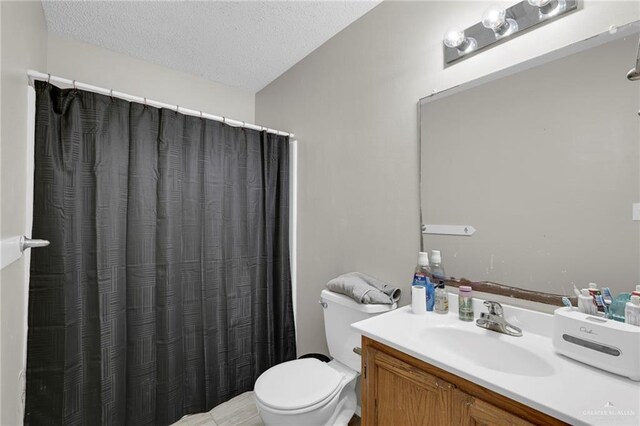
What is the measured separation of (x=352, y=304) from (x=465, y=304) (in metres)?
0.52

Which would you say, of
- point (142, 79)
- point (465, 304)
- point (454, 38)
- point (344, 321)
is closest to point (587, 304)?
point (465, 304)

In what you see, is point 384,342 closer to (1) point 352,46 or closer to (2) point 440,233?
(2) point 440,233

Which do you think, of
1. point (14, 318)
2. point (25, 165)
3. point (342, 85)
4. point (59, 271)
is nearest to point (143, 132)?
point (25, 165)

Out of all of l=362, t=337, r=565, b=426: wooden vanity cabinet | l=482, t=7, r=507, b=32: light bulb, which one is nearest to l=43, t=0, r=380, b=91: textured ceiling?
l=482, t=7, r=507, b=32: light bulb

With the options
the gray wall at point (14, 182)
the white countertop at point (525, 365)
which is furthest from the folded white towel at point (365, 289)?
the gray wall at point (14, 182)

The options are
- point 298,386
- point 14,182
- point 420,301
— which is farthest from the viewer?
point 298,386

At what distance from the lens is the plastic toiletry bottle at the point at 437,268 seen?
1291mm

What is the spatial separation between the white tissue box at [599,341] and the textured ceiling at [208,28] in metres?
1.69

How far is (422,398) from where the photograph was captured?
871mm

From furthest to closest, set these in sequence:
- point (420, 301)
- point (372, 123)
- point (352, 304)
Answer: point (372, 123)
point (352, 304)
point (420, 301)

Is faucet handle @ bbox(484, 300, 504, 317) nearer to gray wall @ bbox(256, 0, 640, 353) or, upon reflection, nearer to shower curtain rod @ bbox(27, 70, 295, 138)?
gray wall @ bbox(256, 0, 640, 353)

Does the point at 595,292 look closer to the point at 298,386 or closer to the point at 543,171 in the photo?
the point at 543,171

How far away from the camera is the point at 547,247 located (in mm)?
1029

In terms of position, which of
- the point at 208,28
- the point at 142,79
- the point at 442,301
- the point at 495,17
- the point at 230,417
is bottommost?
the point at 230,417
